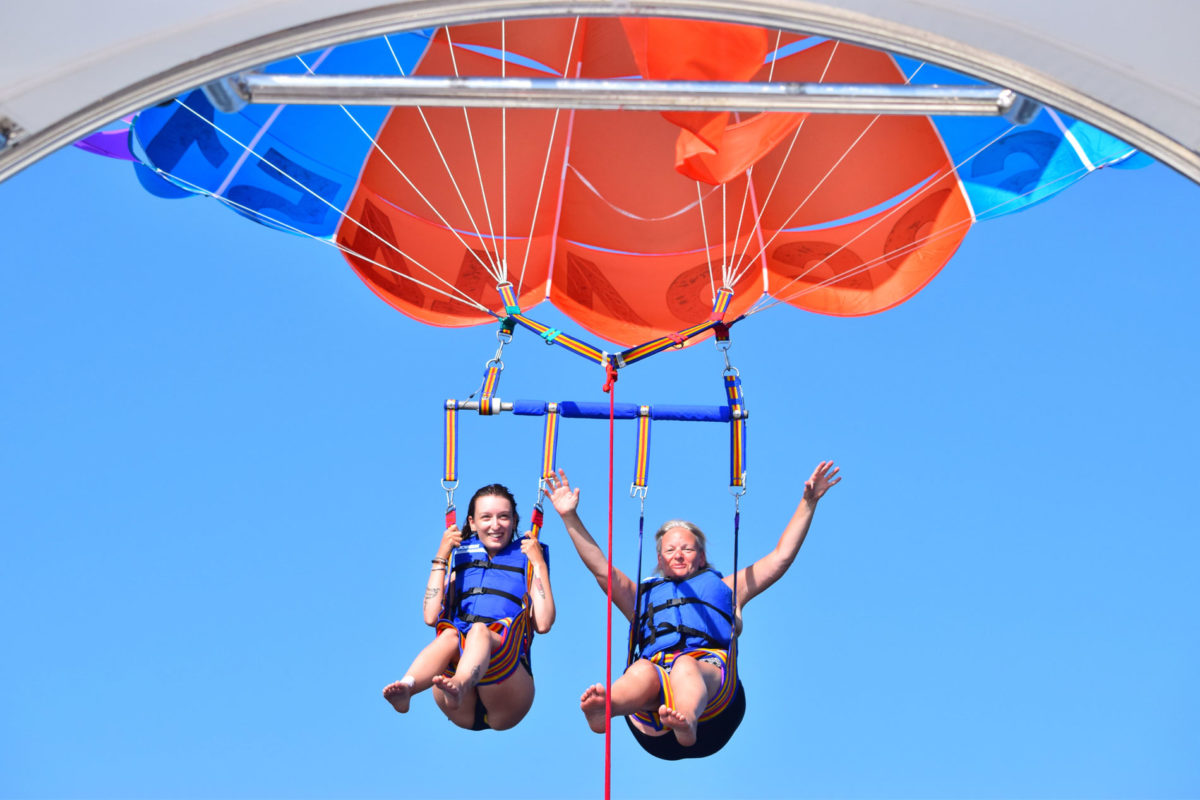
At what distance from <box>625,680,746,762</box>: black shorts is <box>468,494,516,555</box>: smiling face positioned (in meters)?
0.88

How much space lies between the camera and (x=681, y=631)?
14.6 ft

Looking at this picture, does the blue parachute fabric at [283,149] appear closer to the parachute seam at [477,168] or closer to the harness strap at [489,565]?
the parachute seam at [477,168]

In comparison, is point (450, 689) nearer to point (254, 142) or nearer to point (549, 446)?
point (549, 446)

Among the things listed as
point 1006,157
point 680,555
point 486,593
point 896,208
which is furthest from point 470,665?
point 1006,157

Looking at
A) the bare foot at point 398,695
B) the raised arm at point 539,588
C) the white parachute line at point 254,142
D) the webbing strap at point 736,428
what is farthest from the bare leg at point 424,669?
the white parachute line at point 254,142

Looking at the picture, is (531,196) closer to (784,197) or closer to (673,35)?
(784,197)

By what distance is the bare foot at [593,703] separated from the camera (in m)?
3.62

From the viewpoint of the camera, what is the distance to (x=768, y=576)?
4.73 metres

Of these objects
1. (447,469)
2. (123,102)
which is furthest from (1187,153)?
(447,469)

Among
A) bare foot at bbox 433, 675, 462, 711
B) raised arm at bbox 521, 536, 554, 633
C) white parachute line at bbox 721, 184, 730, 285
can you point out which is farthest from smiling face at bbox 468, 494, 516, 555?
white parachute line at bbox 721, 184, 730, 285

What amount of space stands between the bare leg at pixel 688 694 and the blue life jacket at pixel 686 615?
0.22m

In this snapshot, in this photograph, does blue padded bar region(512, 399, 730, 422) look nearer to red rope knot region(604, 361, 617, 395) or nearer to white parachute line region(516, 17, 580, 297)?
red rope knot region(604, 361, 617, 395)

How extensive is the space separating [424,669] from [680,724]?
39.4 inches

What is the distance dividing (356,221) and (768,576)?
2.75m
